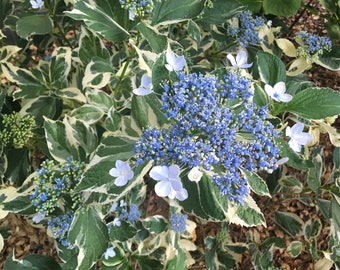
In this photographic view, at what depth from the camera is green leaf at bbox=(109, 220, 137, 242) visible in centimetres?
154

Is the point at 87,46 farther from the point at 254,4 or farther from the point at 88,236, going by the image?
the point at 254,4

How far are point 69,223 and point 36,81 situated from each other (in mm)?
683

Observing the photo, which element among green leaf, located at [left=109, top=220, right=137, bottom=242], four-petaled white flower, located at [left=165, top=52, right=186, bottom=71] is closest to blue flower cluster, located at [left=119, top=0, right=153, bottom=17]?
four-petaled white flower, located at [left=165, top=52, right=186, bottom=71]

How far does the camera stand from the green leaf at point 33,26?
71.2 inches

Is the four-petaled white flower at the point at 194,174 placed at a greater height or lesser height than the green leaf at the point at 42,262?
greater

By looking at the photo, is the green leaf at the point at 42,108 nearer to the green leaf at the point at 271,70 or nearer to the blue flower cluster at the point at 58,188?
the blue flower cluster at the point at 58,188

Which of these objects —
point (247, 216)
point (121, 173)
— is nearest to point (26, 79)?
point (121, 173)

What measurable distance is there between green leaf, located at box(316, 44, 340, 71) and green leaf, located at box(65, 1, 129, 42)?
0.97 meters

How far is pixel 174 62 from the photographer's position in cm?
116

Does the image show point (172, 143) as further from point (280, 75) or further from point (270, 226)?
point (270, 226)

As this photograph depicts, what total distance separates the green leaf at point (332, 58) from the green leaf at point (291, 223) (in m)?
0.74

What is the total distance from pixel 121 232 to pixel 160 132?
1.92ft

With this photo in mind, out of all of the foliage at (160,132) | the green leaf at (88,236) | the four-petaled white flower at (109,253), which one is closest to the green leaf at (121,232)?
the foliage at (160,132)

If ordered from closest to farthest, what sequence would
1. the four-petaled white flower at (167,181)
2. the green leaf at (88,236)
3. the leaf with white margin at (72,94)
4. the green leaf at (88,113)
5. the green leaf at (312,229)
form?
the four-petaled white flower at (167,181) → the green leaf at (88,236) → the green leaf at (88,113) → the leaf with white margin at (72,94) → the green leaf at (312,229)
